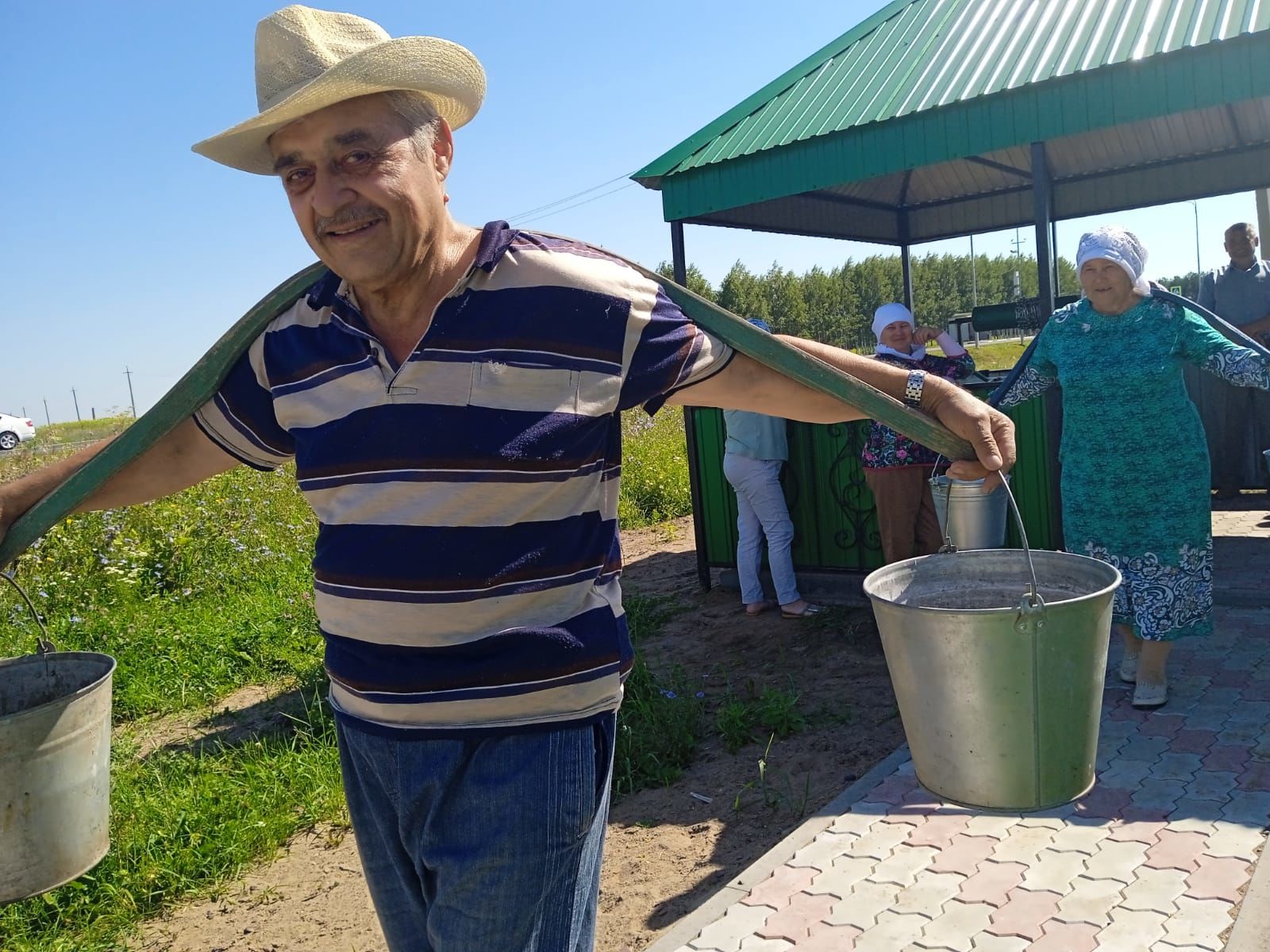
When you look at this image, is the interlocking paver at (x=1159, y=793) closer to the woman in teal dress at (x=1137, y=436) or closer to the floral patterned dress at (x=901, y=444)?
the woman in teal dress at (x=1137, y=436)

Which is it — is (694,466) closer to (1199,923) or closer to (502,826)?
(1199,923)

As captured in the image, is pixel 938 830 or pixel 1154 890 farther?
pixel 938 830

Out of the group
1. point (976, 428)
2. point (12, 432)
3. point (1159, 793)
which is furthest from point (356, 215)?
point (12, 432)

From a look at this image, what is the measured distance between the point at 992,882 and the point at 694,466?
4343 millimetres

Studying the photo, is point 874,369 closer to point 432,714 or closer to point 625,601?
point 432,714

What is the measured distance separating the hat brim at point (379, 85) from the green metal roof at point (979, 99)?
4155mm

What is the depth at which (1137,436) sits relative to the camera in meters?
4.09

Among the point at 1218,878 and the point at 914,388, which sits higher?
the point at 914,388

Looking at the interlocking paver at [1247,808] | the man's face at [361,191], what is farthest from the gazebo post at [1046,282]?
the man's face at [361,191]

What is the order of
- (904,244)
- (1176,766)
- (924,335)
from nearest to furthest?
(1176,766) < (924,335) < (904,244)

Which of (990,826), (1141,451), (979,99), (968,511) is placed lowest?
(990,826)

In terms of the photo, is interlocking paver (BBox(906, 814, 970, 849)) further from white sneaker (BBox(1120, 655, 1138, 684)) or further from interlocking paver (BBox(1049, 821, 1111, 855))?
white sneaker (BBox(1120, 655, 1138, 684))

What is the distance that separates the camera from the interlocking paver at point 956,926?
9.40 feet

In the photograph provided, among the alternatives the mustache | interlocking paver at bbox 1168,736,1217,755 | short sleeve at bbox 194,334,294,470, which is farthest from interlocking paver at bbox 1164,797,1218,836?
A: the mustache
